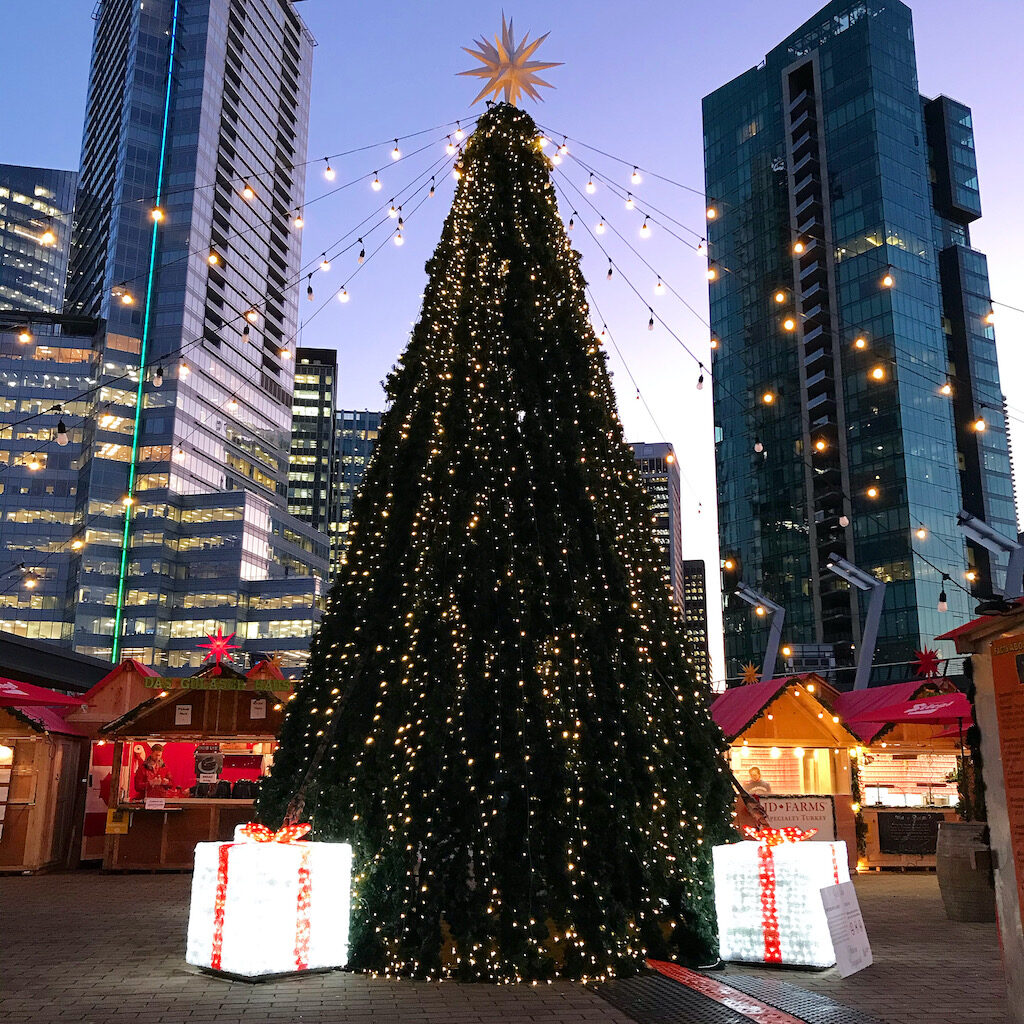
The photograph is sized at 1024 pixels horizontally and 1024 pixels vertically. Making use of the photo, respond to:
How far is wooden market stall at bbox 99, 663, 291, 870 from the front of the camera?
15.9 metres

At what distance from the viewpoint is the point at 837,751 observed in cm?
1731

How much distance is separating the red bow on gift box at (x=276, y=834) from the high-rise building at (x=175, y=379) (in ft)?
240

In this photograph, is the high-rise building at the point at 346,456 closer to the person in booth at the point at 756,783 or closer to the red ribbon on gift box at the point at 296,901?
the person in booth at the point at 756,783

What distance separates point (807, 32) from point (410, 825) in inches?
3191

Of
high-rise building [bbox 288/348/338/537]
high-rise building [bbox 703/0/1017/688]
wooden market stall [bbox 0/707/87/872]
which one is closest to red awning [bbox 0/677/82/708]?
wooden market stall [bbox 0/707/87/872]

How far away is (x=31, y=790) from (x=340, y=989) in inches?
444

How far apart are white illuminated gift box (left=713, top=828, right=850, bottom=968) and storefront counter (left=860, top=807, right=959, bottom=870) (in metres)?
10.9

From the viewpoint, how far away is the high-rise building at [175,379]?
86250mm

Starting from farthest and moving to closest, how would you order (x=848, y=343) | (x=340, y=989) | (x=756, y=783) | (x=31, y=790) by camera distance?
(x=848, y=343), (x=756, y=783), (x=31, y=790), (x=340, y=989)

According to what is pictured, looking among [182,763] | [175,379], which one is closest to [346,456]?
[175,379]

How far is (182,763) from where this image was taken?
1778cm

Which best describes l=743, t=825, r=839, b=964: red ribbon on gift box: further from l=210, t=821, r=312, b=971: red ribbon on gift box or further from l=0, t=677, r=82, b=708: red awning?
l=0, t=677, r=82, b=708: red awning

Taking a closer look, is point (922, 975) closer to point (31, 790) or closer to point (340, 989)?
point (340, 989)

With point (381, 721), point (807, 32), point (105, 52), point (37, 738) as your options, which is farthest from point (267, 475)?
point (381, 721)
